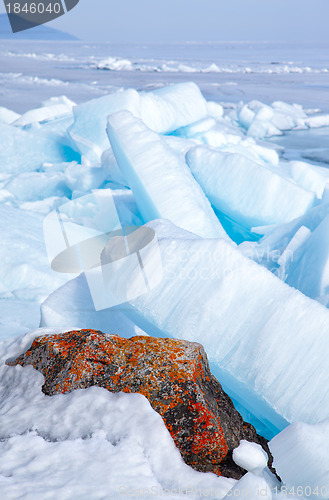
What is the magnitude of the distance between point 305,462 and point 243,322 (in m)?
0.61

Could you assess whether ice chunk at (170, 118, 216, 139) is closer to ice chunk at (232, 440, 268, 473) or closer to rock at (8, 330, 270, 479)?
rock at (8, 330, 270, 479)

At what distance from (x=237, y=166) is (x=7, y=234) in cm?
185

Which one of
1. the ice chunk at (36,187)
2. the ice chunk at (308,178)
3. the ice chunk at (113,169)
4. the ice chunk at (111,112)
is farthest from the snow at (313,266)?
the ice chunk at (111,112)

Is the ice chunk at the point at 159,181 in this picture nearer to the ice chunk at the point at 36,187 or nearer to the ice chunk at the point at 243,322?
the ice chunk at the point at 243,322

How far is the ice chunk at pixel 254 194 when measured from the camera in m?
3.59

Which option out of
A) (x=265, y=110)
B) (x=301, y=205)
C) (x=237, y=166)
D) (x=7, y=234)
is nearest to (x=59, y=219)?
(x=7, y=234)

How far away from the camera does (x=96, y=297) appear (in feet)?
6.66

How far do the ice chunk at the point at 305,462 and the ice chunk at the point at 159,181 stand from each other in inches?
76.7

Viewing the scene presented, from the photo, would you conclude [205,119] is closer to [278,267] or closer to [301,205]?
[301,205]

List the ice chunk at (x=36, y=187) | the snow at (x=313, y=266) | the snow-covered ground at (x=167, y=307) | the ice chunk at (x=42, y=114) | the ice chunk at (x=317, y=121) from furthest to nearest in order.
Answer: the ice chunk at (x=317, y=121), the ice chunk at (x=42, y=114), the ice chunk at (x=36, y=187), the snow at (x=313, y=266), the snow-covered ground at (x=167, y=307)

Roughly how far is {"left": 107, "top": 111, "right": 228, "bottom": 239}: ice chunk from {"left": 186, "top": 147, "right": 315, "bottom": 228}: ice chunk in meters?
0.35

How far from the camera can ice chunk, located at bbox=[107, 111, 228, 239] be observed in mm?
3152

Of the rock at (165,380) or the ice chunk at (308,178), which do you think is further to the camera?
the ice chunk at (308,178)

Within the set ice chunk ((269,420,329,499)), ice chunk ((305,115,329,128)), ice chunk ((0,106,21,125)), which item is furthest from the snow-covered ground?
ice chunk ((305,115,329,128))
